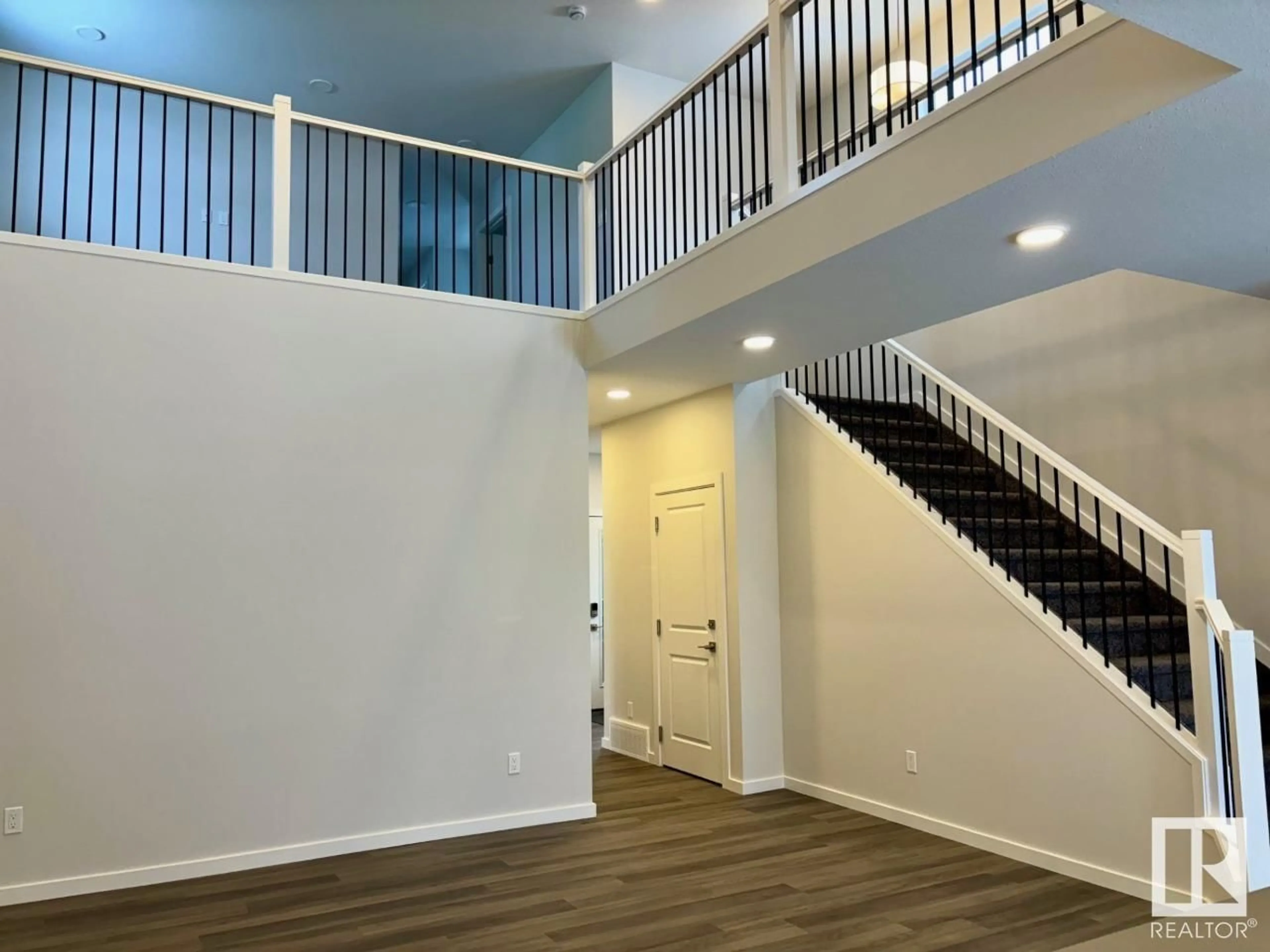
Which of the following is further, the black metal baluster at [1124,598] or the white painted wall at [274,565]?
the white painted wall at [274,565]

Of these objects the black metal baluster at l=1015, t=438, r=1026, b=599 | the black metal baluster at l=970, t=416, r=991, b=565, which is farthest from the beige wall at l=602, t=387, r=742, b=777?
the black metal baluster at l=1015, t=438, r=1026, b=599

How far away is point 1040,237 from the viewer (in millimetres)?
3322

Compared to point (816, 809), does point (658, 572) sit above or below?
above

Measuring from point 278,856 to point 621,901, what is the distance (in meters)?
1.81

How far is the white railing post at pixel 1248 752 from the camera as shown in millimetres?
3492

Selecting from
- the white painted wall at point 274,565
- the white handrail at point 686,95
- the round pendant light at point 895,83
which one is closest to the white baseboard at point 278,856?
the white painted wall at point 274,565

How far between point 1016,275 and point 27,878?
5027 mm

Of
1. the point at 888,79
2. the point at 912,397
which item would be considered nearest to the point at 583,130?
the point at 912,397

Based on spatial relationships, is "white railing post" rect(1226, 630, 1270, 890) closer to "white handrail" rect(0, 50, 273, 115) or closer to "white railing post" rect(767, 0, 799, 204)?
"white railing post" rect(767, 0, 799, 204)

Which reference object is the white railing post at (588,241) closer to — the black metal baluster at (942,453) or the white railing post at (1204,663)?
the black metal baluster at (942,453)

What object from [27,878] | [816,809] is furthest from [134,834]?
[816,809]

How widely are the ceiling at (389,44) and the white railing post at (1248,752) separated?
5.22 meters

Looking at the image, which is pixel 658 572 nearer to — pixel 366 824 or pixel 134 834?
pixel 366 824

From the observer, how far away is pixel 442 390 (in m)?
5.17
